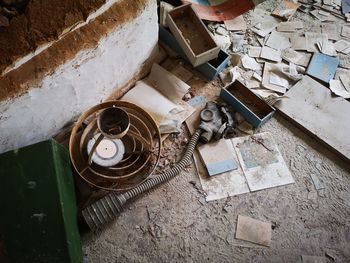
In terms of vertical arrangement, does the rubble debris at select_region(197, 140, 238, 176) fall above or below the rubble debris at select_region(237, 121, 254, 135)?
above

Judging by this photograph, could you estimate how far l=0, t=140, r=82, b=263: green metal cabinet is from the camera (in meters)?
1.39

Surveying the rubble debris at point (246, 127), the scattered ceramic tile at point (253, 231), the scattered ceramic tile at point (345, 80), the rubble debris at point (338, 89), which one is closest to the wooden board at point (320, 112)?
the rubble debris at point (338, 89)

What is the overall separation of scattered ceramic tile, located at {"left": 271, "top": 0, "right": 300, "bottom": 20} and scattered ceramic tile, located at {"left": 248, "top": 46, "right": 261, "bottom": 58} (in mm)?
415

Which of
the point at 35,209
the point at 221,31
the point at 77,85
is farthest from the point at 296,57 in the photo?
the point at 35,209

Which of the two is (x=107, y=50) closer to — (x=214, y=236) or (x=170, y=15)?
(x=170, y=15)

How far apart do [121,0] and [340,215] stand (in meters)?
1.78

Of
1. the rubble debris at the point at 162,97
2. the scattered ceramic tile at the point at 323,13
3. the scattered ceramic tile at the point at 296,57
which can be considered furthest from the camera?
the scattered ceramic tile at the point at 323,13

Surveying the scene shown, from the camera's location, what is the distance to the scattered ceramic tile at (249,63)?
2519 millimetres

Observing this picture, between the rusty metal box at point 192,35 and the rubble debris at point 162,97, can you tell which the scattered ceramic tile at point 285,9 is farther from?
the rubble debris at point 162,97

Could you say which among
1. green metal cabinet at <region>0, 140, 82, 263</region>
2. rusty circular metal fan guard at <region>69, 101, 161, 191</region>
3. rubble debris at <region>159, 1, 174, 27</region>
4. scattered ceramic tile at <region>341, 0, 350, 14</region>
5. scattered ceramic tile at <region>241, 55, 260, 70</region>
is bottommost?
scattered ceramic tile at <region>341, 0, 350, 14</region>

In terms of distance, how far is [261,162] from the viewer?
2148 millimetres

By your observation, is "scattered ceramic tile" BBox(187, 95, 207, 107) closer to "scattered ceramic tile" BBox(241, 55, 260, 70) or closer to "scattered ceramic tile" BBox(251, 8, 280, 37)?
"scattered ceramic tile" BBox(241, 55, 260, 70)

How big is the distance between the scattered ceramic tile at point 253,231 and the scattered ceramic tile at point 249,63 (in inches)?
44.7

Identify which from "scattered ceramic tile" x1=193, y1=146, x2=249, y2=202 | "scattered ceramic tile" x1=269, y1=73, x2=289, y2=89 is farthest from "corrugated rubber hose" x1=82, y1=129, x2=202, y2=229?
"scattered ceramic tile" x1=269, y1=73, x2=289, y2=89
